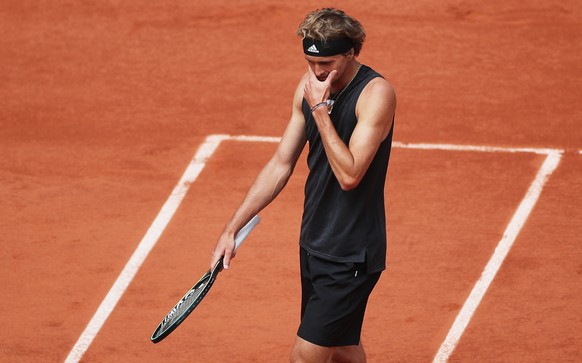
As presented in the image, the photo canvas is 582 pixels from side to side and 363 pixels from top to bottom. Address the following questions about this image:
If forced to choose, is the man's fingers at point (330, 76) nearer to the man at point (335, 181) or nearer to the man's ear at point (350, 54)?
the man at point (335, 181)

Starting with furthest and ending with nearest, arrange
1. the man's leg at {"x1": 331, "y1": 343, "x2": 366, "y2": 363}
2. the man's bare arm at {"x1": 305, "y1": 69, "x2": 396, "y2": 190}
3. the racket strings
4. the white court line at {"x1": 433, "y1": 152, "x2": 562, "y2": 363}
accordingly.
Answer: the white court line at {"x1": 433, "y1": 152, "x2": 562, "y2": 363} < the man's leg at {"x1": 331, "y1": 343, "x2": 366, "y2": 363} < the racket strings < the man's bare arm at {"x1": 305, "y1": 69, "x2": 396, "y2": 190}

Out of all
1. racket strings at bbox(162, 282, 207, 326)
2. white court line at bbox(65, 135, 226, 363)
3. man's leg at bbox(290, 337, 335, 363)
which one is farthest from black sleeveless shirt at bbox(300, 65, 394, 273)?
white court line at bbox(65, 135, 226, 363)

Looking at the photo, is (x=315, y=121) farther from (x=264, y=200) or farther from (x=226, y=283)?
(x=226, y=283)

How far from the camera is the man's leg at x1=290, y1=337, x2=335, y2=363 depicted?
20.5 ft

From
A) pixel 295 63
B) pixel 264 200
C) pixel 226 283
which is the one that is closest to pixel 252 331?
pixel 226 283

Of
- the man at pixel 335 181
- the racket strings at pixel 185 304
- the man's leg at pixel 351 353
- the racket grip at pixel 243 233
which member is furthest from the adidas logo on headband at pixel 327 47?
the man's leg at pixel 351 353

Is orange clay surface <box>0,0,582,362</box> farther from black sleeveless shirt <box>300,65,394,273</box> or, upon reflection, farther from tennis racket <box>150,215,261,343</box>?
black sleeveless shirt <box>300,65,394,273</box>

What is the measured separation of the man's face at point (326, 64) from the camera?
233 inches

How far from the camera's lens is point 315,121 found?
19.5 ft

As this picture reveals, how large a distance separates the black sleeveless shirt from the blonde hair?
0.24 meters

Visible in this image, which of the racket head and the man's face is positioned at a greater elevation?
the man's face

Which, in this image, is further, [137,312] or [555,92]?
[555,92]

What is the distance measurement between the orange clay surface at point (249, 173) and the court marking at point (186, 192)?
0.06 m

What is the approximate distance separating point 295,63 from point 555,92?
9.35 feet
